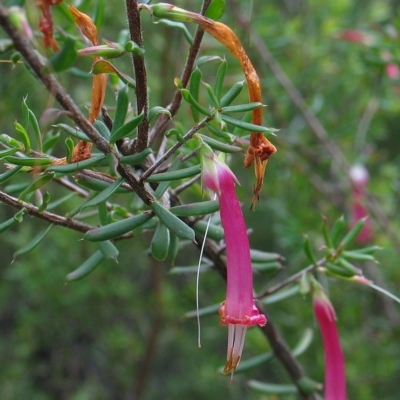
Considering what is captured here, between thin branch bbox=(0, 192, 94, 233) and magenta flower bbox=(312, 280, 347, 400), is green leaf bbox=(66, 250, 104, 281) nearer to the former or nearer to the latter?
thin branch bbox=(0, 192, 94, 233)

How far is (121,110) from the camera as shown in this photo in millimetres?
478

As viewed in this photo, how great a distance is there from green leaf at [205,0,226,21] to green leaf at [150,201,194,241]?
0.56 feet

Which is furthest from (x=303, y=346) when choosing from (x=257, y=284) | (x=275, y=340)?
(x=257, y=284)

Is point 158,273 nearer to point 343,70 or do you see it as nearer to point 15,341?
point 15,341

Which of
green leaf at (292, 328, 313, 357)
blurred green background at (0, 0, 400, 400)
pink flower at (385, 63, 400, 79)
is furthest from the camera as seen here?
blurred green background at (0, 0, 400, 400)

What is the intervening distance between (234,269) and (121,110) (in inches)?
6.6

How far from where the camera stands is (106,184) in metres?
0.51

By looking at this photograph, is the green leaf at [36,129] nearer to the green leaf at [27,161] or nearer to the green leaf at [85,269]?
the green leaf at [27,161]

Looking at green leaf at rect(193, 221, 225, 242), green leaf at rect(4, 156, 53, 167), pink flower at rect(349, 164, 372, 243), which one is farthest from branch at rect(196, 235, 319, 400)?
pink flower at rect(349, 164, 372, 243)

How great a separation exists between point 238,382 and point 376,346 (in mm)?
554

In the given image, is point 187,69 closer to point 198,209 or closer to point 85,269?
point 198,209

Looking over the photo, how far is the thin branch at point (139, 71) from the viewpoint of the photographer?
432 mm

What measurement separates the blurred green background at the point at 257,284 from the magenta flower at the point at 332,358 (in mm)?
781

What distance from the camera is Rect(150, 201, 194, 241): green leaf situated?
489 millimetres
